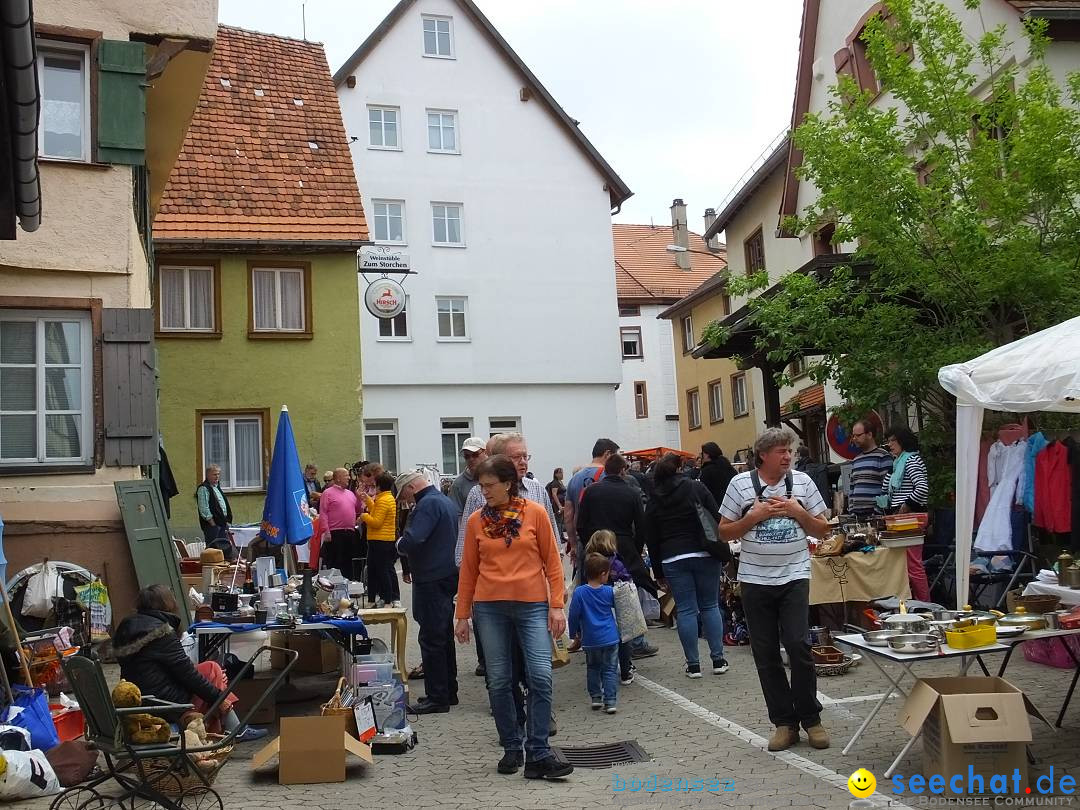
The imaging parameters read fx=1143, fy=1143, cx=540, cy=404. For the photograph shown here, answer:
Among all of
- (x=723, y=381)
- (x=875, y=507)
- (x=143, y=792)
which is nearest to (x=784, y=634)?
(x=143, y=792)

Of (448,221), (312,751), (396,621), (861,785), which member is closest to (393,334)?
(448,221)

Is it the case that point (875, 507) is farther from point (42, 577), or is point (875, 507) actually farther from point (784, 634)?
point (42, 577)

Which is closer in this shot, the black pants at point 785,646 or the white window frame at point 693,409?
the black pants at point 785,646

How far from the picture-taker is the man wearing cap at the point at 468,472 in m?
9.51

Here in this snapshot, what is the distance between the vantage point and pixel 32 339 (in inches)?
458

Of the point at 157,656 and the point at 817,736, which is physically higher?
the point at 157,656

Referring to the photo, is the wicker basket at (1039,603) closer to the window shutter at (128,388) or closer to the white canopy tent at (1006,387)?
the white canopy tent at (1006,387)

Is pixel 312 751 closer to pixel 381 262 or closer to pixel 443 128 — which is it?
pixel 381 262

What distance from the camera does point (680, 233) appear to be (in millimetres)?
49875

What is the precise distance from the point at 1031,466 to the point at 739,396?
84.7 feet

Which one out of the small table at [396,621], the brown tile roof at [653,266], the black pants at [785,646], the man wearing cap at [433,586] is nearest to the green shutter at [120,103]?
the man wearing cap at [433,586]

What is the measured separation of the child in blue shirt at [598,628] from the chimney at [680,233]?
130 feet

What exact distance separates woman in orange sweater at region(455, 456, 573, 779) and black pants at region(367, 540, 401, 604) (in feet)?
22.6

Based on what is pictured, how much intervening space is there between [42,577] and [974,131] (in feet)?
37.7
